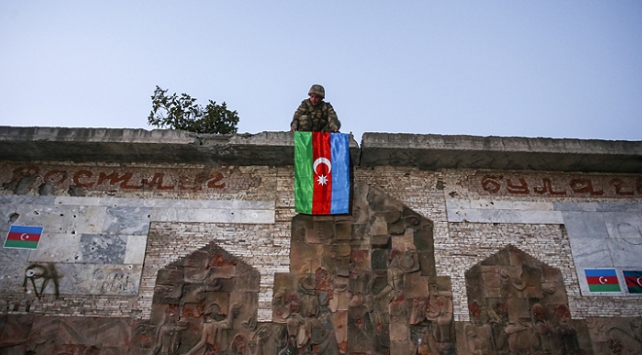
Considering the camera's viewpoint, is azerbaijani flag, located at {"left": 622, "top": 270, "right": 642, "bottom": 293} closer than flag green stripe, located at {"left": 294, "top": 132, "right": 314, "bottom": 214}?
Yes

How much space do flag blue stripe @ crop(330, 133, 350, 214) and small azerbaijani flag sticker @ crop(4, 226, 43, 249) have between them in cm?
462

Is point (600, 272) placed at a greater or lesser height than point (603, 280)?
greater

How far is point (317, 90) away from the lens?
28.1ft

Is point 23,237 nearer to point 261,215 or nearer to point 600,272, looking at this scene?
point 261,215

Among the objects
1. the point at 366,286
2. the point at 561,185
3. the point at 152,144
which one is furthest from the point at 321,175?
the point at 561,185

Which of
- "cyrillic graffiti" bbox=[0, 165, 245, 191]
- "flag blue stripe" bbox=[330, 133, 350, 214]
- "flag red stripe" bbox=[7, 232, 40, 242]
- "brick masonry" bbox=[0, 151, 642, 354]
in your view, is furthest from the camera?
"cyrillic graffiti" bbox=[0, 165, 245, 191]

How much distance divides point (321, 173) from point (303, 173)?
0.29 meters

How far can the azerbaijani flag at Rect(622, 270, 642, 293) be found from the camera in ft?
25.3

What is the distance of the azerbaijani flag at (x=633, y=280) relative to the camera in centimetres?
770

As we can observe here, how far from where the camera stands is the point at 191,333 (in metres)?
7.12

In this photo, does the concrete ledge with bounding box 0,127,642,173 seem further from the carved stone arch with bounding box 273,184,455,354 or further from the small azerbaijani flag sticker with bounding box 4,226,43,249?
the small azerbaijani flag sticker with bounding box 4,226,43,249

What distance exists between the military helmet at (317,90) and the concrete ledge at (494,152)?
3.88 ft

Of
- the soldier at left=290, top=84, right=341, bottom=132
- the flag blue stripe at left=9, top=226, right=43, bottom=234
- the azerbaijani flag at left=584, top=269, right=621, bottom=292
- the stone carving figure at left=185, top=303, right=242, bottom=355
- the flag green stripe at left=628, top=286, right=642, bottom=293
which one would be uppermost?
the soldier at left=290, top=84, right=341, bottom=132

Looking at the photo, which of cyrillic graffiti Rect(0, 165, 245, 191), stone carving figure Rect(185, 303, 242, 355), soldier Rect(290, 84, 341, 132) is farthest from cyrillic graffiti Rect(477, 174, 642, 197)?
stone carving figure Rect(185, 303, 242, 355)
